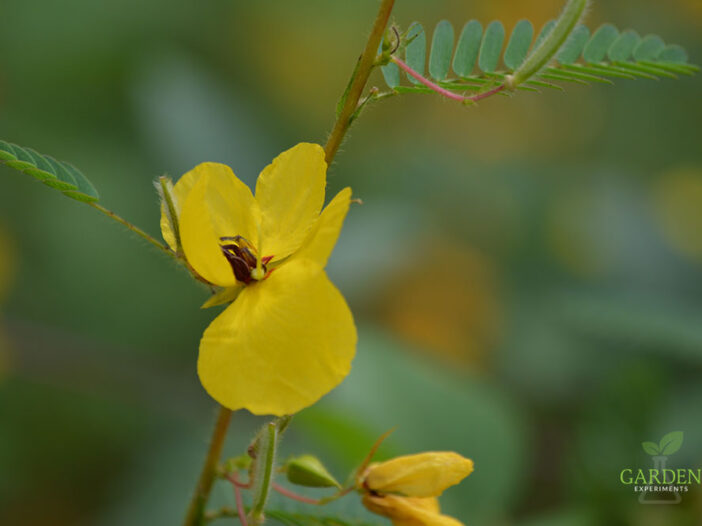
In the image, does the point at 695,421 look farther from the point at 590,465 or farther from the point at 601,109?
the point at 601,109

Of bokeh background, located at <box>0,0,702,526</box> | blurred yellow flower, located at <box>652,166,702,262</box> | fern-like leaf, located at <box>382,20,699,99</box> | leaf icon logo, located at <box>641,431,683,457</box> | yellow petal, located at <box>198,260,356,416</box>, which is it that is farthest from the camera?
blurred yellow flower, located at <box>652,166,702,262</box>

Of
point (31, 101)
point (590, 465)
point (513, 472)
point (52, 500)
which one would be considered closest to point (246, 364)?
point (590, 465)

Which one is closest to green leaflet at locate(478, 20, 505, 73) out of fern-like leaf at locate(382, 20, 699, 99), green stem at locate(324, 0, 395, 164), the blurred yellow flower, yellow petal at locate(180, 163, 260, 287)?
fern-like leaf at locate(382, 20, 699, 99)

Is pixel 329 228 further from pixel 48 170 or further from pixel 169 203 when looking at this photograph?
pixel 48 170

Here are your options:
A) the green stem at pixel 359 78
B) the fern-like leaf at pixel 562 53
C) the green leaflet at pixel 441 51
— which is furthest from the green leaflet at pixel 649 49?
the green stem at pixel 359 78

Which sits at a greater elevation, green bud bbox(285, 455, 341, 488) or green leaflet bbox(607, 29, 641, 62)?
green leaflet bbox(607, 29, 641, 62)

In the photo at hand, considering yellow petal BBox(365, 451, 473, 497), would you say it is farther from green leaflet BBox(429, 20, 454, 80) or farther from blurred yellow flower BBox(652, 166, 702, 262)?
blurred yellow flower BBox(652, 166, 702, 262)

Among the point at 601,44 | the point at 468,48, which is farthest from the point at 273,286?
the point at 601,44
